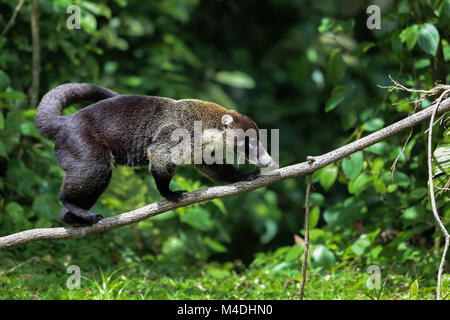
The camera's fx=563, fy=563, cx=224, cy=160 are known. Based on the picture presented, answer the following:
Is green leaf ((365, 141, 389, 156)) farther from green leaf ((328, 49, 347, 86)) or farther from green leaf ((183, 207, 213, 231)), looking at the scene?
green leaf ((183, 207, 213, 231))

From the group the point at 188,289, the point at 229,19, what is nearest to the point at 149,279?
the point at 188,289

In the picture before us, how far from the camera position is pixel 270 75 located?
29.8 feet

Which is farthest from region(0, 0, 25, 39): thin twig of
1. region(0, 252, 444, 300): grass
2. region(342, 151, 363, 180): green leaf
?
region(342, 151, 363, 180): green leaf

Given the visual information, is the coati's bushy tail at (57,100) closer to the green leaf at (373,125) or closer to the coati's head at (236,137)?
the coati's head at (236,137)

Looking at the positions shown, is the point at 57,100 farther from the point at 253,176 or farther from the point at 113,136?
the point at 253,176

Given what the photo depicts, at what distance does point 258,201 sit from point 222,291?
3414mm

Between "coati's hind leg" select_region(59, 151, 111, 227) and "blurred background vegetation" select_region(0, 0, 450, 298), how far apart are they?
2.67ft

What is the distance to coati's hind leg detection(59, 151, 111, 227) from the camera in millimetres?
3627

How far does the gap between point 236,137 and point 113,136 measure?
85cm

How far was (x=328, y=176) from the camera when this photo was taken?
4.76 m

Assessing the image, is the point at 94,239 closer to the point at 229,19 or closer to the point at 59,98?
the point at 59,98

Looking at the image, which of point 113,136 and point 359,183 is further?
point 359,183


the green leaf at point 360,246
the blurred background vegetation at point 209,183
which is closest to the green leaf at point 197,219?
the blurred background vegetation at point 209,183

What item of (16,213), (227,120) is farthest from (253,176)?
(16,213)
